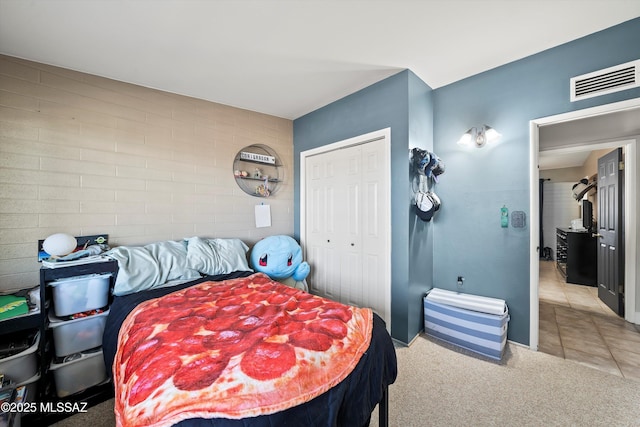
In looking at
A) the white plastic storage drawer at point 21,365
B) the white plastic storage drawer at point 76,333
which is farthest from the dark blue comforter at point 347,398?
the white plastic storage drawer at point 21,365

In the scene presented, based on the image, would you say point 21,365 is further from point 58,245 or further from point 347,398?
point 347,398

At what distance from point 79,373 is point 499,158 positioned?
13.2ft

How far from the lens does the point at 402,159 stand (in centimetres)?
247

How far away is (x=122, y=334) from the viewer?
1.47m

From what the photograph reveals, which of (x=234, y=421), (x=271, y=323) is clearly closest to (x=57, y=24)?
(x=271, y=323)

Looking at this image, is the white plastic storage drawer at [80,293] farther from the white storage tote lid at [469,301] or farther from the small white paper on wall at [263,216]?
the white storage tote lid at [469,301]

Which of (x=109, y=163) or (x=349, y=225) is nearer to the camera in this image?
(x=109, y=163)

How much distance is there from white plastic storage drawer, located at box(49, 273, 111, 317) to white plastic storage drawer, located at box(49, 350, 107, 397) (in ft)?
1.13

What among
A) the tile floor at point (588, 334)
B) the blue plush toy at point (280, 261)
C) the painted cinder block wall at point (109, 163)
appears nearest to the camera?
the painted cinder block wall at point (109, 163)

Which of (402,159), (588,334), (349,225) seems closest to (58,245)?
(349,225)

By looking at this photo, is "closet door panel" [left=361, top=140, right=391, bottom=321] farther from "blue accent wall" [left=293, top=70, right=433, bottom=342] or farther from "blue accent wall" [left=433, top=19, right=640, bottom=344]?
"blue accent wall" [left=433, top=19, right=640, bottom=344]

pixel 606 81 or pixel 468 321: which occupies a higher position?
pixel 606 81

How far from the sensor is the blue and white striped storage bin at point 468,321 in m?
2.20

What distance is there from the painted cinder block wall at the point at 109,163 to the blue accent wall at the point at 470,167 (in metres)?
1.78
